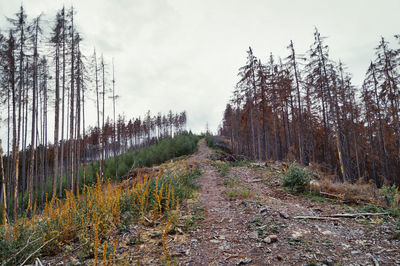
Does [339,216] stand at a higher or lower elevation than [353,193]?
lower

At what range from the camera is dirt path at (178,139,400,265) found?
271 cm

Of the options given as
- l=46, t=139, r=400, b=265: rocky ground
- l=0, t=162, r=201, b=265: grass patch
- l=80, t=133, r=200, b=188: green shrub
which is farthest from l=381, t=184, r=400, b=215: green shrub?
l=80, t=133, r=200, b=188: green shrub

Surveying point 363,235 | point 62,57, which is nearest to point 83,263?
point 363,235

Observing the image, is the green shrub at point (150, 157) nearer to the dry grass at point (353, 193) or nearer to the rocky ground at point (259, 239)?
the rocky ground at point (259, 239)

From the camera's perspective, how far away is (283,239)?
3.28m

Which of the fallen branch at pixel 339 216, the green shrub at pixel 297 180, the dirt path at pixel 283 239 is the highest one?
the green shrub at pixel 297 180

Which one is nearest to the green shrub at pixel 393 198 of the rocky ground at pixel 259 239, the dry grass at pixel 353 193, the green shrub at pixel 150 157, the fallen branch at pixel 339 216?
the dry grass at pixel 353 193

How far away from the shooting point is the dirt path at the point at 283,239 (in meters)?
2.71

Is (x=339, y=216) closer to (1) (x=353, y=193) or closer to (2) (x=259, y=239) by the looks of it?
(1) (x=353, y=193)

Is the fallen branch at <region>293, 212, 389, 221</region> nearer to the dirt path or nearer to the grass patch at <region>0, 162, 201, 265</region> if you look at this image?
the dirt path

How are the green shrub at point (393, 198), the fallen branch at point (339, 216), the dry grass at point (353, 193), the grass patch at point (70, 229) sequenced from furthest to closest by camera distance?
the dry grass at point (353, 193) < the green shrub at point (393, 198) < the fallen branch at point (339, 216) < the grass patch at point (70, 229)

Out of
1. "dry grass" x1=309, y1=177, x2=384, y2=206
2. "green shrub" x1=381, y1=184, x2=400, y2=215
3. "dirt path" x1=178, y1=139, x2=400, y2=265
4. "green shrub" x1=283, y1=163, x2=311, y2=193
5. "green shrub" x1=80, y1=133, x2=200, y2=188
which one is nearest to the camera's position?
"dirt path" x1=178, y1=139, x2=400, y2=265

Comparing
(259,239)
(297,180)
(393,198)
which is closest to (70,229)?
(259,239)

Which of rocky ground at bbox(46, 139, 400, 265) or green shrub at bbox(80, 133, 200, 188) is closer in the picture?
rocky ground at bbox(46, 139, 400, 265)
